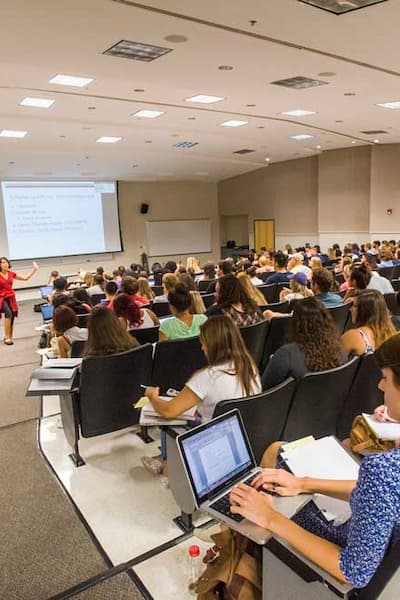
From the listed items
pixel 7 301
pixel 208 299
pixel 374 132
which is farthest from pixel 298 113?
pixel 7 301

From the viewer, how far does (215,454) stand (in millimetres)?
1690

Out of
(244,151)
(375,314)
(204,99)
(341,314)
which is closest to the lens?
(375,314)

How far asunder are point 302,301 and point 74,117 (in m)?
6.95

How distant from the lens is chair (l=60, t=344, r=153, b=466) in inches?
120

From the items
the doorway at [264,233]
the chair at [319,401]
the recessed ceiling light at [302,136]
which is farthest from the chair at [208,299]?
the doorway at [264,233]

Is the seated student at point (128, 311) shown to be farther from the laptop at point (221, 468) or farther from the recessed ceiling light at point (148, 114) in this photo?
the recessed ceiling light at point (148, 114)

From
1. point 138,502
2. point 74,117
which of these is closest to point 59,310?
point 138,502

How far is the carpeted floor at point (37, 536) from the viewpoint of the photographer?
215cm

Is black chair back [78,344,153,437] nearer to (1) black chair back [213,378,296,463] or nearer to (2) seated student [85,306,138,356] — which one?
(2) seated student [85,306,138,356]

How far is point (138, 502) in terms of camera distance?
2.77 metres

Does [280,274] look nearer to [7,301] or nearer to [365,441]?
[7,301]

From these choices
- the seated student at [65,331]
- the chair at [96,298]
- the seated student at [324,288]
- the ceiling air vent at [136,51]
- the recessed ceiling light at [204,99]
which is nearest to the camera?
the seated student at [65,331]

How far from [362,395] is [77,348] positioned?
2.30 meters

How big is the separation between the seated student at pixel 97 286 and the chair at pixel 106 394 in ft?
14.2
